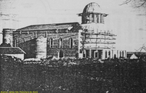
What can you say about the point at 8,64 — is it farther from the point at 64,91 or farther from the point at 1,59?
the point at 64,91

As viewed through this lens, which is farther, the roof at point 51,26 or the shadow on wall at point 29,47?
the shadow on wall at point 29,47

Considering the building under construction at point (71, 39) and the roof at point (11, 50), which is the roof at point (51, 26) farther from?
the roof at point (11, 50)

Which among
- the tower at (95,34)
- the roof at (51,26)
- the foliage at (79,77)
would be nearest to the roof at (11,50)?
the foliage at (79,77)

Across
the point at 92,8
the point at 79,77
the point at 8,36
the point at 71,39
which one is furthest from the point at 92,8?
the point at 8,36

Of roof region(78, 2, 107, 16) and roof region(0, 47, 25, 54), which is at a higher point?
roof region(78, 2, 107, 16)

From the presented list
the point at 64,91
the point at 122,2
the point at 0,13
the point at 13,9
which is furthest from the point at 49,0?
the point at 64,91

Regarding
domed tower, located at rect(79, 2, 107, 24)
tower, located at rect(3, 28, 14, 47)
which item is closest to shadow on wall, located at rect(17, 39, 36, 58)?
tower, located at rect(3, 28, 14, 47)

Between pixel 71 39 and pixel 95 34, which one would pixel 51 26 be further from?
pixel 95 34

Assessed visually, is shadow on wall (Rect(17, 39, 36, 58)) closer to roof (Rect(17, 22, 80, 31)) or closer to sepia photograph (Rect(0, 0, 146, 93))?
sepia photograph (Rect(0, 0, 146, 93))
